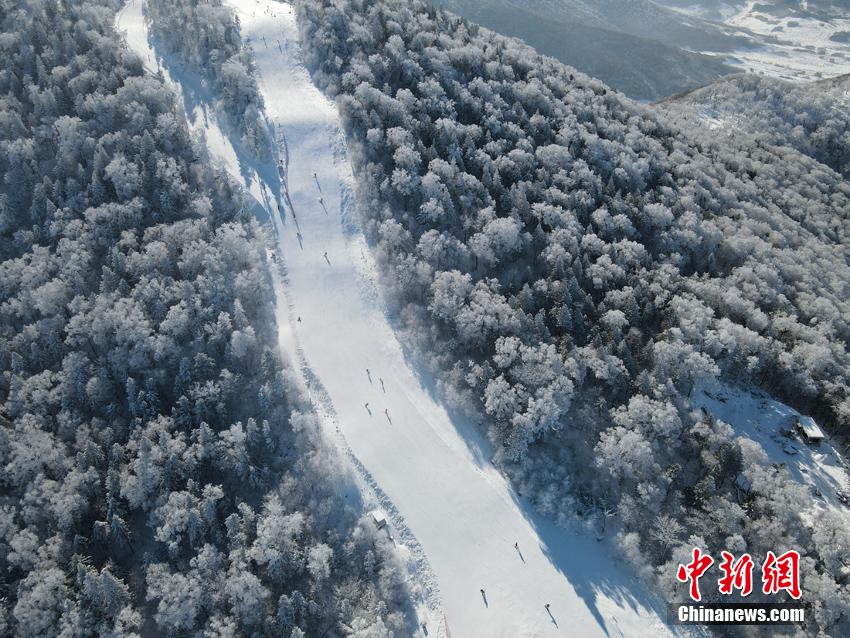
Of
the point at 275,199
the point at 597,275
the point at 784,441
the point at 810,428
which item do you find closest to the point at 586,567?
the point at 784,441

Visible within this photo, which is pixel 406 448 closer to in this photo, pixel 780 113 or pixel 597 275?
pixel 597 275

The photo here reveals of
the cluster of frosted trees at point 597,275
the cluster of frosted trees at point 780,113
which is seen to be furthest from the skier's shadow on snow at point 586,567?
the cluster of frosted trees at point 780,113

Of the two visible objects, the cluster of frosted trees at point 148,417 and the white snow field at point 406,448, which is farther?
the white snow field at point 406,448

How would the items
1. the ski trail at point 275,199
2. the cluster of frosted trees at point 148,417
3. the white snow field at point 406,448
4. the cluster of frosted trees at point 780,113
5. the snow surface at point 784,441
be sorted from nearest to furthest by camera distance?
the cluster of frosted trees at point 148,417 < the white snow field at point 406,448 < the ski trail at point 275,199 < the snow surface at point 784,441 < the cluster of frosted trees at point 780,113

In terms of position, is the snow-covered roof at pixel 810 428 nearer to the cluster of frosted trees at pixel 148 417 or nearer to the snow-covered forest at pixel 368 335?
the snow-covered forest at pixel 368 335

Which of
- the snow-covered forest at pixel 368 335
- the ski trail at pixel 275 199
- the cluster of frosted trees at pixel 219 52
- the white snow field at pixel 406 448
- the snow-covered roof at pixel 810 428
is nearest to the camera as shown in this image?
the white snow field at pixel 406 448

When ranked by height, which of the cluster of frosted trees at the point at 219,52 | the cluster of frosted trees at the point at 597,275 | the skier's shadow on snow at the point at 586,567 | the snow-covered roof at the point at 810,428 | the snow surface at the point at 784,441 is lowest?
the skier's shadow on snow at the point at 586,567
